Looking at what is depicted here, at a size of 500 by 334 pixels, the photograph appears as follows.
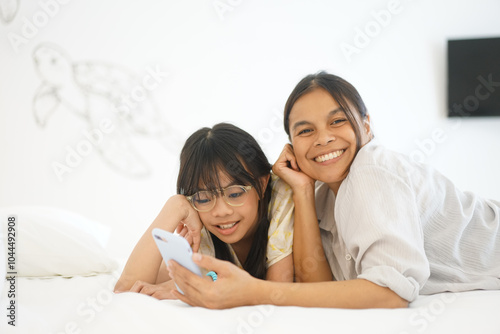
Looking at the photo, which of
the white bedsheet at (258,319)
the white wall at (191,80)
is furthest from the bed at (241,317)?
the white wall at (191,80)

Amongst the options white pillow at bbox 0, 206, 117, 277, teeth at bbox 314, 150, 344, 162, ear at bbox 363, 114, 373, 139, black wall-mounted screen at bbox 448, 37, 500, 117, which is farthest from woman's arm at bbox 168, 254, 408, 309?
black wall-mounted screen at bbox 448, 37, 500, 117

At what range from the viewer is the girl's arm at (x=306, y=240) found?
1.37 meters

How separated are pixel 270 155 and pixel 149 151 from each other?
864 mm

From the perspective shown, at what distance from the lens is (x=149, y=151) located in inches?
127

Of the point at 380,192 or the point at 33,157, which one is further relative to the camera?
the point at 33,157

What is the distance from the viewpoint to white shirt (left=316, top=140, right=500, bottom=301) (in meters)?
1.03

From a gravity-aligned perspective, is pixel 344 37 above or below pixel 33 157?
above

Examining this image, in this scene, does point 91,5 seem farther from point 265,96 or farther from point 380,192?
point 380,192

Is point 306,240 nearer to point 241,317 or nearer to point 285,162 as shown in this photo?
point 285,162

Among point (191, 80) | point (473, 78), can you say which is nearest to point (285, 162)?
point (191, 80)

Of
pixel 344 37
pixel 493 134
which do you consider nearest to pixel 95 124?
pixel 344 37

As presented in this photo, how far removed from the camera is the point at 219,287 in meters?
1.04

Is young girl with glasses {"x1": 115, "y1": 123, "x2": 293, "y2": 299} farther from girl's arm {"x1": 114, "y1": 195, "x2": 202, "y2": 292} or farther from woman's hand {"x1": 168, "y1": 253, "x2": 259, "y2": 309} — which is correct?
woman's hand {"x1": 168, "y1": 253, "x2": 259, "y2": 309}

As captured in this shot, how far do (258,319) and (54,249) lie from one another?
1.05 meters
